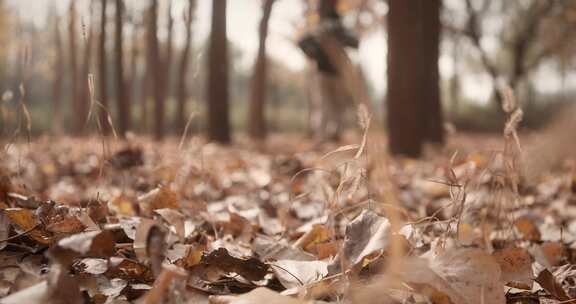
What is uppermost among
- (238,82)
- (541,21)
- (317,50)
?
(541,21)

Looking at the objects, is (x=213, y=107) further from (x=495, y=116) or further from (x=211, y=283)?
(x=495, y=116)

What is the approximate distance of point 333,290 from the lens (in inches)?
34.8

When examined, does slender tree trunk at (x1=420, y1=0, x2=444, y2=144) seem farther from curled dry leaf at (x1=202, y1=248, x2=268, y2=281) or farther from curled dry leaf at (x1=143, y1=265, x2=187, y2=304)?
curled dry leaf at (x1=143, y1=265, x2=187, y2=304)

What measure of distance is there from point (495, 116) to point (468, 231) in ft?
77.1

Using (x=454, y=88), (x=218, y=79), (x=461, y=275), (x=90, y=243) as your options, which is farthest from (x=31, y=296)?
(x=454, y=88)

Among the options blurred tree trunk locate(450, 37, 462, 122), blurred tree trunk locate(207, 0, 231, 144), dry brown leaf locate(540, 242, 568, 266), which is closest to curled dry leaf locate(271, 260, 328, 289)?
dry brown leaf locate(540, 242, 568, 266)

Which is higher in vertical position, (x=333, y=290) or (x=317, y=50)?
(x=317, y=50)

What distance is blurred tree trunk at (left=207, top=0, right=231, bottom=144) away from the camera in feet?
26.0

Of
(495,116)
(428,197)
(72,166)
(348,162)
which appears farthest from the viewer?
(495,116)

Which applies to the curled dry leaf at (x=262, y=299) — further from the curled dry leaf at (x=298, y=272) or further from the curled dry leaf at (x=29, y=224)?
the curled dry leaf at (x=29, y=224)

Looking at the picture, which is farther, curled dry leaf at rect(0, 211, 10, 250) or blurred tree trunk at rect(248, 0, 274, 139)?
blurred tree trunk at rect(248, 0, 274, 139)

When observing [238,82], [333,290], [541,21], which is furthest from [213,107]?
[238,82]

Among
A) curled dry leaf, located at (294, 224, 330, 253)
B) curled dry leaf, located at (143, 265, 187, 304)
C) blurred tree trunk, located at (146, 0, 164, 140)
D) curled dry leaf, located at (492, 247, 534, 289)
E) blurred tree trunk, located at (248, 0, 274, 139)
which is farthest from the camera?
blurred tree trunk, located at (146, 0, 164, 140)

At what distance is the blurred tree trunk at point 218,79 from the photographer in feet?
26.0
